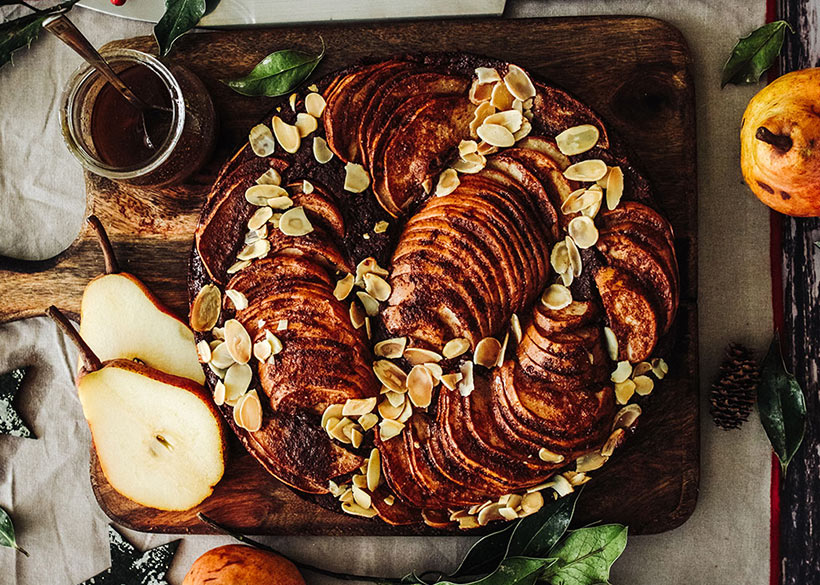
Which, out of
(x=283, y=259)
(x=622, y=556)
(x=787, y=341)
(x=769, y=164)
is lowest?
(x=622, y=556)

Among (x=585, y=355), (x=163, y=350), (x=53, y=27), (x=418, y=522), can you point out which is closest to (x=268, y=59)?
(x=53, y=27)

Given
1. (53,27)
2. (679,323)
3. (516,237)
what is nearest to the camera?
(53,27)

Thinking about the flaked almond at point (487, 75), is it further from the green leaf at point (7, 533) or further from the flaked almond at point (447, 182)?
the green leaf at point (7, 533)

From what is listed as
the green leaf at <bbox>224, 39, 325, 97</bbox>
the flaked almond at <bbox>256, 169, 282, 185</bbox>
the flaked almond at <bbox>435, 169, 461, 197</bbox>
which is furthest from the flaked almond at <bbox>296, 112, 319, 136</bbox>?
the flaked almond at <bbox>435, 169, 461, 197</bbox>

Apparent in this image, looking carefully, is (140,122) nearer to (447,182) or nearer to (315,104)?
(315,104)

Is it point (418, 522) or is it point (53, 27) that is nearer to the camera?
point (53, 27)

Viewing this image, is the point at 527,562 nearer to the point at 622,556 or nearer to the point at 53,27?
the point at 622,556

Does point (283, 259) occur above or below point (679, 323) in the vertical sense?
above
